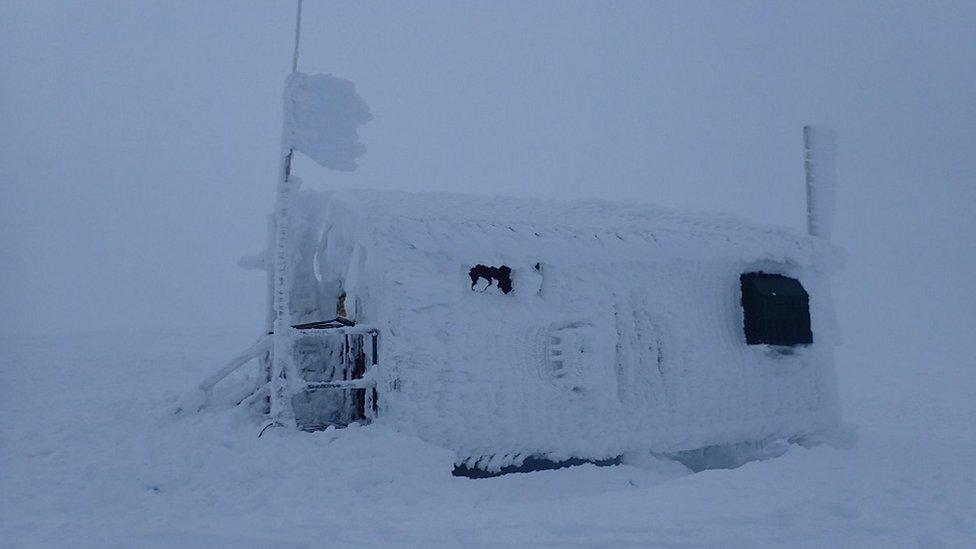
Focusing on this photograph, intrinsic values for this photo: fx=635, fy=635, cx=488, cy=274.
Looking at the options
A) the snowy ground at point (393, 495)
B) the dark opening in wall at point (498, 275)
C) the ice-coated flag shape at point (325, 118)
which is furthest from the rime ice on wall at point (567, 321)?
the ice-coated flag shape at point (325, 118)

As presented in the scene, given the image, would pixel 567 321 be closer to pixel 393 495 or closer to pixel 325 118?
pixel 393 495

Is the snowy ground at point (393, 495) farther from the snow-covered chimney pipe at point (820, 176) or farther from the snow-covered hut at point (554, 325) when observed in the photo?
the snow-covered chimney pipe at point (820, 176)

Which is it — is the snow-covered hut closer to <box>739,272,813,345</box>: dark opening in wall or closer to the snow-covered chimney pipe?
<box>739,272,813,345</box>: dark opening in wall

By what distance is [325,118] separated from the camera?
7.75 meters

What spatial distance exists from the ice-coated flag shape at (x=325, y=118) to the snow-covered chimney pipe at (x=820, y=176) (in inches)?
313

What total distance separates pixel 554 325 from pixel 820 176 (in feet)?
21.6

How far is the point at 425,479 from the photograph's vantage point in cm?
648

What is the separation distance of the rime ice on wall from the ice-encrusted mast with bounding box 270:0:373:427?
2.39 ft

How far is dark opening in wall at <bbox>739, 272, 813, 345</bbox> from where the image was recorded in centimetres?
911

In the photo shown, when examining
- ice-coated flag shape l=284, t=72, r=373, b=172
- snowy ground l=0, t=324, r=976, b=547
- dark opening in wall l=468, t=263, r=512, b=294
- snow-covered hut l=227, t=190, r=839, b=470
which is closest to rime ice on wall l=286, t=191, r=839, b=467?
snow-covered hut l=227, t=190, r=839, b=470

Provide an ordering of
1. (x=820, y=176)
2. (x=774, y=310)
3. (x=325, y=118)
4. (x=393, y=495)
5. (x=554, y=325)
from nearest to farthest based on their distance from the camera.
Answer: (x=393, y=495) < (x=325, y=118) < (x=554, y=325) < (x=774, y=310) < (x=820, y=176)

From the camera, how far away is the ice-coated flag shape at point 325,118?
757cm

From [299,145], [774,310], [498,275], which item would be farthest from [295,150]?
[774,310]

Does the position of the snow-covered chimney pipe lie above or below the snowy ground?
above
